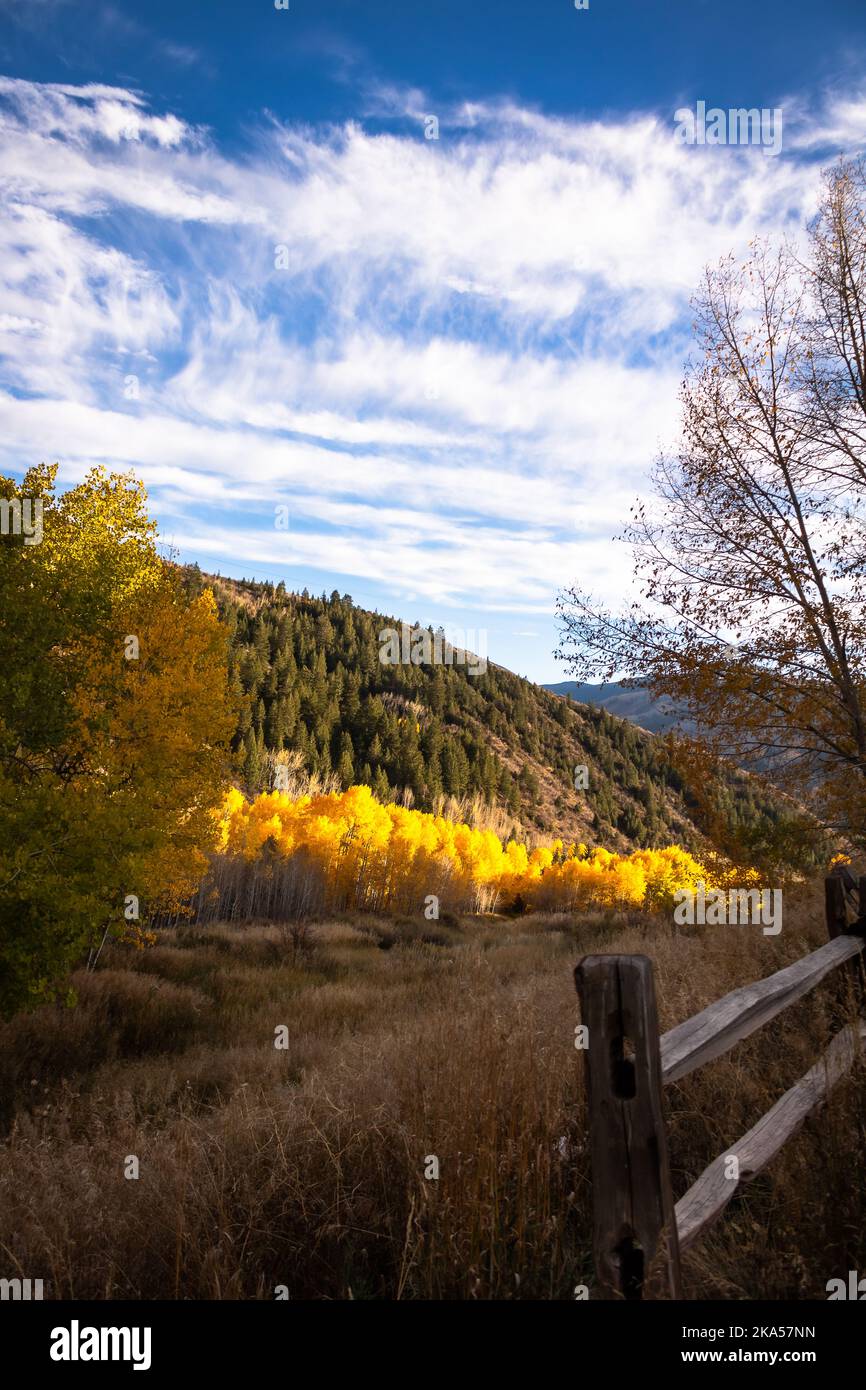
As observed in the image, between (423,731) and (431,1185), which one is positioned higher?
(423,731)

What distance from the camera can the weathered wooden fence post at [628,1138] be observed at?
91.6 inches

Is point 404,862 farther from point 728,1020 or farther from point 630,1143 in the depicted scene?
point 630,1143

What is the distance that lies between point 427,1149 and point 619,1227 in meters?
1.49

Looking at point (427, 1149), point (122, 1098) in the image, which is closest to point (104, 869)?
point (122, 1098)

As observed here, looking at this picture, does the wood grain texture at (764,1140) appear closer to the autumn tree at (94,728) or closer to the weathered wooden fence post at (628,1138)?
the weathered wooden fence post at (628,1138)

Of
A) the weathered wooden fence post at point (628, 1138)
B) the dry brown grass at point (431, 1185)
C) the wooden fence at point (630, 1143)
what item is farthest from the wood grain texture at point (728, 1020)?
the dry brown grass at point (431, 1185)

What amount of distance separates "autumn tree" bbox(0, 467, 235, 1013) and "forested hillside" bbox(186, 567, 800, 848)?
63228 mm

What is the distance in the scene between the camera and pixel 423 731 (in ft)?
420

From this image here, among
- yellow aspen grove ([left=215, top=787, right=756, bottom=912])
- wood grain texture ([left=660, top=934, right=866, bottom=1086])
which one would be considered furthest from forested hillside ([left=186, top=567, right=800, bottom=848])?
wood grain texture ([left=660, top=934, right=866, bottom=1086])

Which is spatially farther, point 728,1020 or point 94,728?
point 94,728

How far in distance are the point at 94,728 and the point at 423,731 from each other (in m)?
115

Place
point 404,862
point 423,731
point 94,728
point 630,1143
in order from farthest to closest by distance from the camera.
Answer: point 423,731
point 404,862
point 94,728
point 630,1143

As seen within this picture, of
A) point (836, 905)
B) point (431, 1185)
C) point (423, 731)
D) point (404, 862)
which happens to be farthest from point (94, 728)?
point (423, 731)

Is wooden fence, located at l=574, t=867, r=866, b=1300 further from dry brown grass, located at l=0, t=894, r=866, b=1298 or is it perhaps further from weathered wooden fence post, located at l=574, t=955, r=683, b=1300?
dry brown grass, located at l=0, t=894, r=866, b=1298
